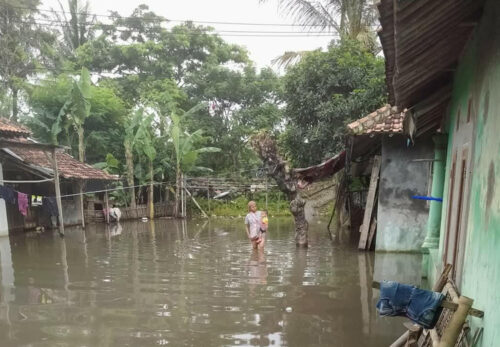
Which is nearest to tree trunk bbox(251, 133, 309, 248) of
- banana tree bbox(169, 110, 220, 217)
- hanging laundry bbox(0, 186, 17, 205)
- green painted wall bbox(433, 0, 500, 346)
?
green painted wall bbox(433, 0, 500, 346)

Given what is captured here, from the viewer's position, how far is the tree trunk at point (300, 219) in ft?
40.4

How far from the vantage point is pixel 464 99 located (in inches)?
195

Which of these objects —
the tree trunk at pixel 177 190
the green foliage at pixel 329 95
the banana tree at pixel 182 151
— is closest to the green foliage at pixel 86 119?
the banana tree at pixel 182 151

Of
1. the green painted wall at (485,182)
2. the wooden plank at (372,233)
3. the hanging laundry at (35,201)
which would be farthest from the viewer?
the hanging laundry at (35,201)

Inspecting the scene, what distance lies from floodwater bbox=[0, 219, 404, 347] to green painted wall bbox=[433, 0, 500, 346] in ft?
7.63

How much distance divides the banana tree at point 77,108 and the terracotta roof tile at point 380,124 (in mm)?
13115

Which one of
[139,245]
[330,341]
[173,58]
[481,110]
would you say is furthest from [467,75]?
[173,58]

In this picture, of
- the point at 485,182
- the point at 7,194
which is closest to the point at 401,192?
the point at 485,182

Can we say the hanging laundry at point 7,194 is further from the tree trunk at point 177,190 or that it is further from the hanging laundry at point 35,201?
the tree trunk at point 177,190

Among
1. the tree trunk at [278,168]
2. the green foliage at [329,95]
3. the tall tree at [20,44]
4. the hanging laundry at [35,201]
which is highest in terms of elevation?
the tall tree at [20,44]

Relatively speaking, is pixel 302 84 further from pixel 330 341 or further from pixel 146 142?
pixel 330 341

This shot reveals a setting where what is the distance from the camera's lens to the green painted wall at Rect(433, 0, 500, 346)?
118 inches

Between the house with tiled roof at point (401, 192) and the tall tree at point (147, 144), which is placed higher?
the tall tree at point (147, 144)

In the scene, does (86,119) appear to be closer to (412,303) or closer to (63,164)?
(63,164)
